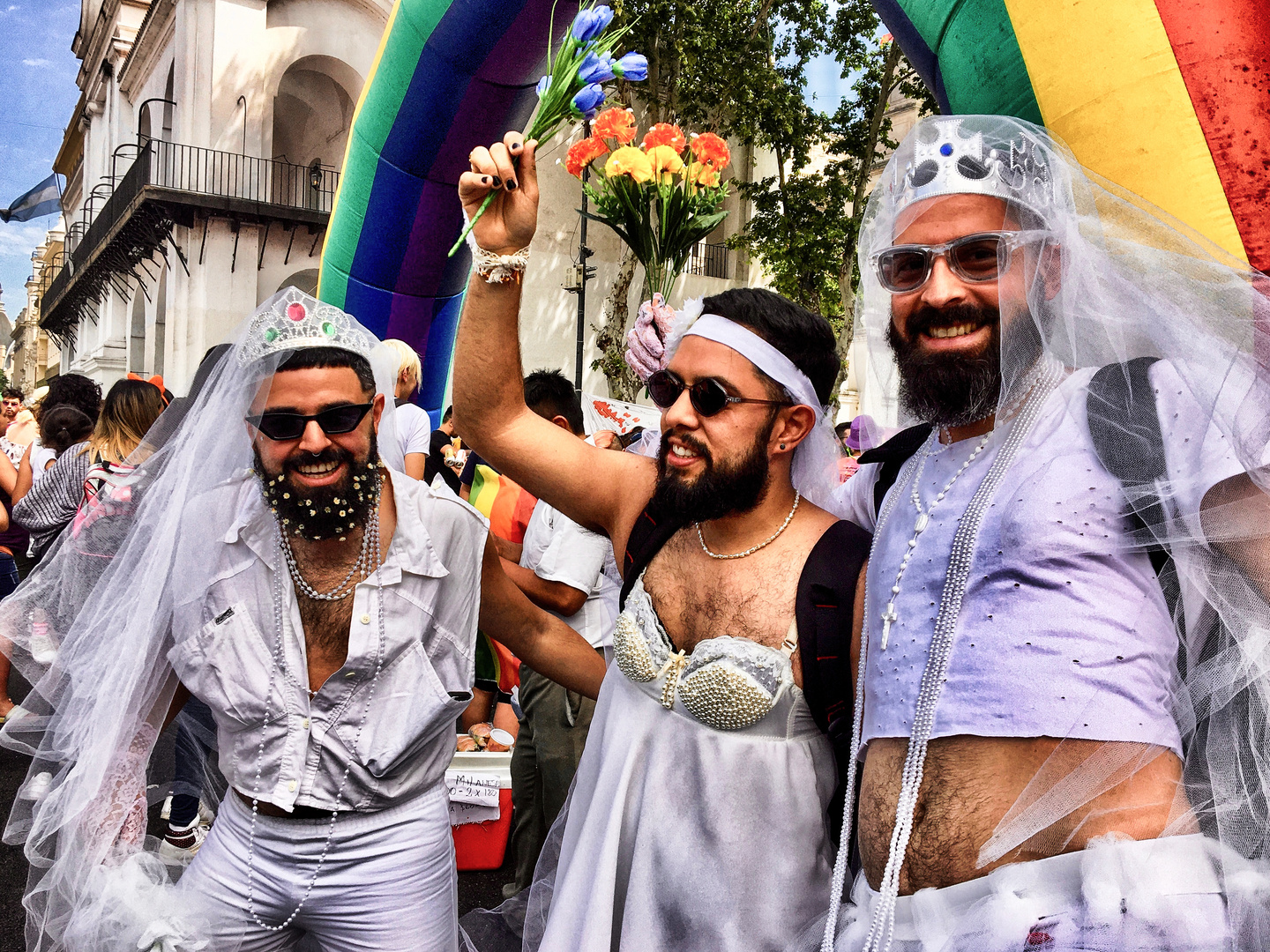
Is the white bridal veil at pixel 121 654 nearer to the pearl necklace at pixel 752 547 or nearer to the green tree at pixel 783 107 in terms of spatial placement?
the pearl necklace at pixel 752 547

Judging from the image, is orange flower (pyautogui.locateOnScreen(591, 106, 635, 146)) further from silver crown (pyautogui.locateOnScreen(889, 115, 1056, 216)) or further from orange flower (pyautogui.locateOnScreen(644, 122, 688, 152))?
silver crown (pyautogui.locateOnScreen(889, 115, 1056, 216))

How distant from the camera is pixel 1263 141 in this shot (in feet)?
6.77

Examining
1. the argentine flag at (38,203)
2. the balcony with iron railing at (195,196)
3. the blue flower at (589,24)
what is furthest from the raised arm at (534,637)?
the argentine flag at (38,203)

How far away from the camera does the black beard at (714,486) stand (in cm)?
225

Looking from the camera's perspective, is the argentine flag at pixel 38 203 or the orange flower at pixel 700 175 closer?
the orange flower at pixel 700 175

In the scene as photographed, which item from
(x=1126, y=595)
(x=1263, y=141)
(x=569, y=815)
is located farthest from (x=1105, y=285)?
(x=569, y=815)

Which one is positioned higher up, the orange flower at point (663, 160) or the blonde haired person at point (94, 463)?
the orange flower at point (663, 160)

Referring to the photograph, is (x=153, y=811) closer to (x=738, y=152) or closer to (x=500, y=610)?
(x=500, y=610)

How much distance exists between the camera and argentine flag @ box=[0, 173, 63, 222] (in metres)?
32.2

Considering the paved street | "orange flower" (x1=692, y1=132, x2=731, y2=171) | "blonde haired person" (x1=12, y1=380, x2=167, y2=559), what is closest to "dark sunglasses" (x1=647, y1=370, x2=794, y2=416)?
"blonde haired person" (x1=12, y1=380, x2=167, y2=559)

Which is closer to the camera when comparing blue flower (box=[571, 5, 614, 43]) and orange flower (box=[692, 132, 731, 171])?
blue flower (box=[571, 5, 614, 43])

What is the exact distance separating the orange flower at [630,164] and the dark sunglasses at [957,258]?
471 centimetres

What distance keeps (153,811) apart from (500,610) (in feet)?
8.96

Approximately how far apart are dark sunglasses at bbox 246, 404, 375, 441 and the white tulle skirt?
96 cm
